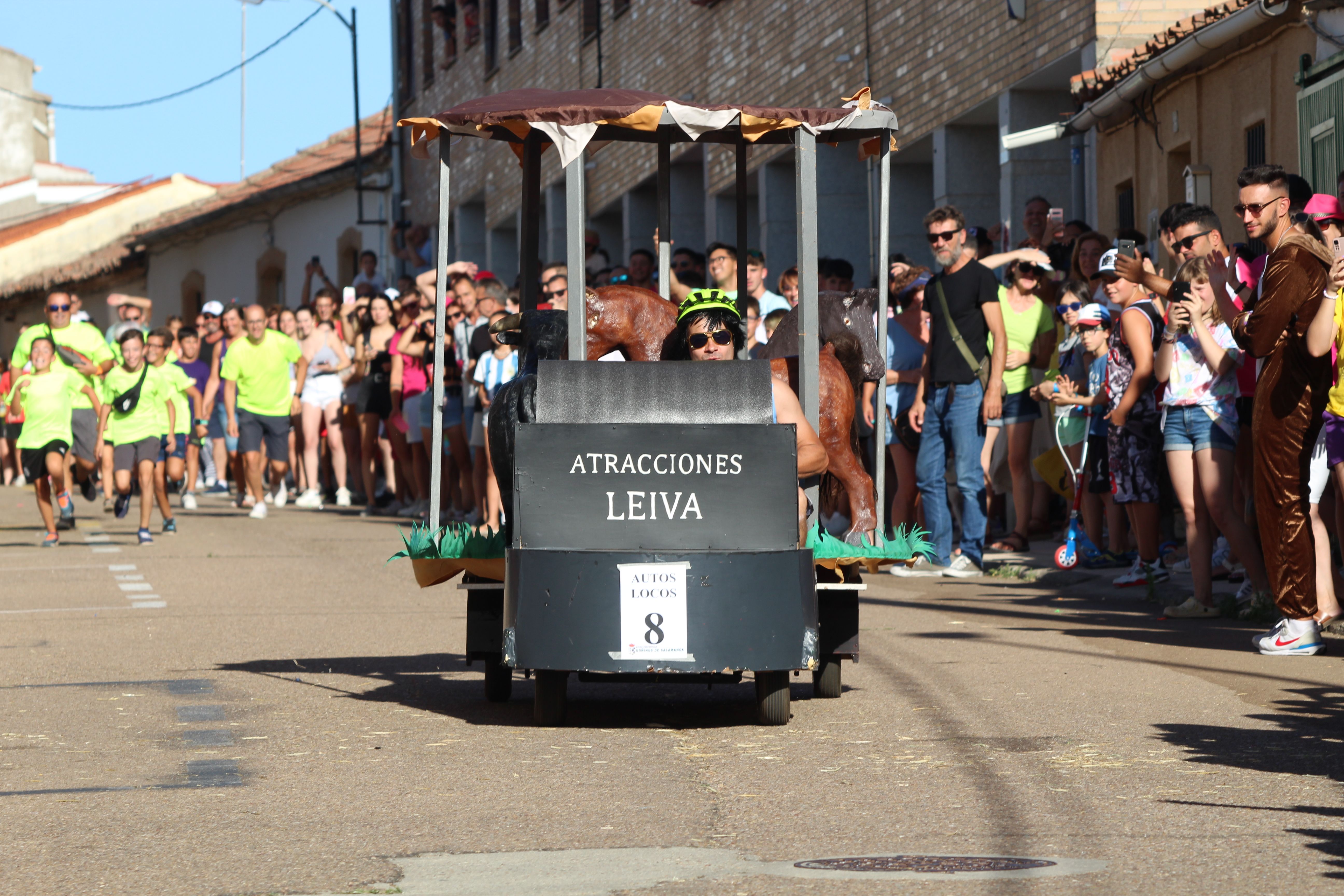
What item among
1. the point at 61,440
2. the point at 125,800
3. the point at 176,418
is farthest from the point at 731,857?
the point at 176,418

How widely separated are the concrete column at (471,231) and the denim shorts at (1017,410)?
27408mm

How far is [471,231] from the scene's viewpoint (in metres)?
42.1

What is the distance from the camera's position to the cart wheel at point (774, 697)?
8039 mm

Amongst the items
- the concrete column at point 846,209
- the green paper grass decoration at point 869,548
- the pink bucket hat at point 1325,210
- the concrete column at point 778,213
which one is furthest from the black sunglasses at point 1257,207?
the concrete column at point 778,213

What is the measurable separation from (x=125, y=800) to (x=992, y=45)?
1647cm

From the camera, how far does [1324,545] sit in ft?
32.7

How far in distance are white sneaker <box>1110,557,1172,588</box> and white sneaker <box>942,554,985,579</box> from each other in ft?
4.72

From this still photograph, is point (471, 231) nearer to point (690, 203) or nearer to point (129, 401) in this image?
point (690, 203)

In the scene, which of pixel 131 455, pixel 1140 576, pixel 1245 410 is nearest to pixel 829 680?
pixel 1245 410

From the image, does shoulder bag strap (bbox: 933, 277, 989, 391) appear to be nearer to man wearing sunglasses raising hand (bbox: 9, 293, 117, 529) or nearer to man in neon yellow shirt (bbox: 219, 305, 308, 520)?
man wearing sunglasses raising hand (bbox: 9, 293, 117, 529)

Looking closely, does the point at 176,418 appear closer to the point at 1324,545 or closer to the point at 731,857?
the point at 1324,545

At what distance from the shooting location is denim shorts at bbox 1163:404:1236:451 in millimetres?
11297

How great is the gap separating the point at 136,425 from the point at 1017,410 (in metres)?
8.68

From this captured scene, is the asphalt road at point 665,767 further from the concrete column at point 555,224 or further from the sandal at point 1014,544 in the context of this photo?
the concrete column at point 555,224
